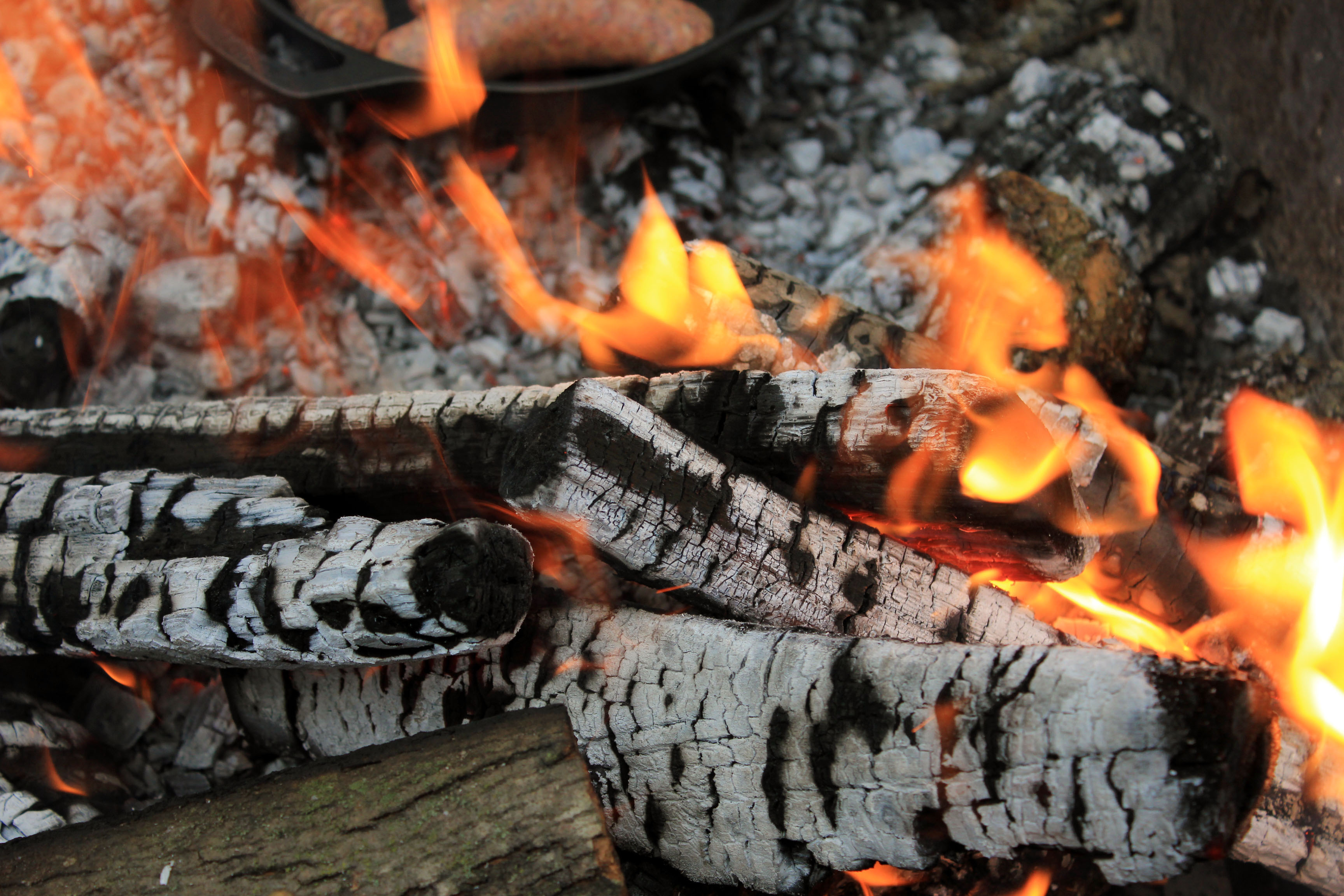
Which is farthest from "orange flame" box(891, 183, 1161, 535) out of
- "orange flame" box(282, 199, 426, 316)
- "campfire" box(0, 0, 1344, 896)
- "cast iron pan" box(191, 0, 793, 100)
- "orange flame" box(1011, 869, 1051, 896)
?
"orange flame" box(282, 199, 426, 316)

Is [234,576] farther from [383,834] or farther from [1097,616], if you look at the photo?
[1097,616]

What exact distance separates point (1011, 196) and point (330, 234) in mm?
1810

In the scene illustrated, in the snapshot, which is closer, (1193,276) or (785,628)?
(785,628)

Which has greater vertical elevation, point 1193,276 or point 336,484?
point 336,484

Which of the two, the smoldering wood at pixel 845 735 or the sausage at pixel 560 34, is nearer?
the smoldering wood at pixel 845 735

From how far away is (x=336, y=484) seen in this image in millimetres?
1354

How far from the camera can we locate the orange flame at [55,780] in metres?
1.30

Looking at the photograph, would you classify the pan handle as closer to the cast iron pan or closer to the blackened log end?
the cast iron pan

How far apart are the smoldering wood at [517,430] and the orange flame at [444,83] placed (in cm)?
97

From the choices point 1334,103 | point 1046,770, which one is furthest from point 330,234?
point 1334,103

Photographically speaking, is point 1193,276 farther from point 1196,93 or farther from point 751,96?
point 751,96

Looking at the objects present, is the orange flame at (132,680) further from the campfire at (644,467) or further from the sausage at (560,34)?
the sausage at (560,34)

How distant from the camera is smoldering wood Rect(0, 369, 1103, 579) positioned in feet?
3.96

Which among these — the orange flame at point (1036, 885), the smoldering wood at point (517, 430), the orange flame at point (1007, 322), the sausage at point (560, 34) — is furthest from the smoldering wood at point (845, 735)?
the sausage at point (560, 34)
